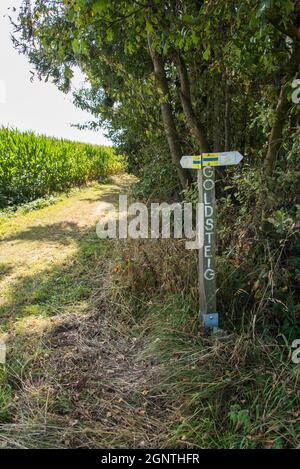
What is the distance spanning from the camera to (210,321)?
2701 mm

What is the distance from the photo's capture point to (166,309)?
10.0ft

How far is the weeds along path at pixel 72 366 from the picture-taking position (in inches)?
81.6

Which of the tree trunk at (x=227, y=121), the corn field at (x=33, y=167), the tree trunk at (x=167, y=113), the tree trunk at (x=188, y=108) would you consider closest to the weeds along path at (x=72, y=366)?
the tree trunk at (x=167, y=113)

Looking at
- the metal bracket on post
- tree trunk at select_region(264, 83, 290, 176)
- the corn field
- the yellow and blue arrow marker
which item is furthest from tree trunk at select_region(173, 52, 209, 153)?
the corn field

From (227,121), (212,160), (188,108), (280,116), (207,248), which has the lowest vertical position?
(207,248)

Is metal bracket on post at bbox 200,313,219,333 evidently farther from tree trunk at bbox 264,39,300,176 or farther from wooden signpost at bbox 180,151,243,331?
tree trunk at bbox 264,39,300,176

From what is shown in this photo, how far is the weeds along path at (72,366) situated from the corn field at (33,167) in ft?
15.5

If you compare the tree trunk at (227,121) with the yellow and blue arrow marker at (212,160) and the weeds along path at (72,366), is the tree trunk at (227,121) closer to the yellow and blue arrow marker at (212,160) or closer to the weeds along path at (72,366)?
the yellow and blue arrow marker at (212,160)

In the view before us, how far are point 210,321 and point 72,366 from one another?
1.13 meters

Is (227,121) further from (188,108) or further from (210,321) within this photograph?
(210,321)

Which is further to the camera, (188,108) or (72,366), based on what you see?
(188,108)

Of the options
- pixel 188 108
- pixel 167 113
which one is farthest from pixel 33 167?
pixel 188 108

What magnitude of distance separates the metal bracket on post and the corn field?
694 centimetres
